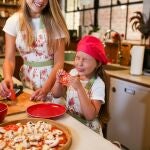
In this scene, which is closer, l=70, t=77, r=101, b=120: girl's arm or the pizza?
the pizza

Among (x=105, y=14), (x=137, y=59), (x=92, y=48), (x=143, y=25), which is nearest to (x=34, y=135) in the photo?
(x=92, y=48)

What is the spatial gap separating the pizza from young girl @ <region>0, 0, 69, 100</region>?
0.52 m

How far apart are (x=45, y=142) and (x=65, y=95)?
691mm

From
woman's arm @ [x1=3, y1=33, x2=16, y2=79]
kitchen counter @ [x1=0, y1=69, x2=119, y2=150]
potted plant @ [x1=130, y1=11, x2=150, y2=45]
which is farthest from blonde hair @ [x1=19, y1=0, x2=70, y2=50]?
potted plant @ [x1=130, y1=11, x2=150, y2=45]

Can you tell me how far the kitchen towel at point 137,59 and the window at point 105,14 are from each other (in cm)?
75

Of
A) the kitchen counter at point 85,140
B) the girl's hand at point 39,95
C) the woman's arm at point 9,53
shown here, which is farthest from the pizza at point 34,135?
the woman's arm at point 9,53

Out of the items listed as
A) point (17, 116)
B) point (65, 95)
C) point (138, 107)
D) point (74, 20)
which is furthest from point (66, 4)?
point (17, 116)

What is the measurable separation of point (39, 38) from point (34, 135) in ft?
2.70

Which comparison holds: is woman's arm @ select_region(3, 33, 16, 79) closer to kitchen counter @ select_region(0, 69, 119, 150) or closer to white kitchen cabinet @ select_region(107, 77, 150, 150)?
kitchen counter @ select_region(0, 69, 119, 150)

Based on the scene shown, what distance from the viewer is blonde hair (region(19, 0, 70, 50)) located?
1.49 metres

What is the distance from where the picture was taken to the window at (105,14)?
3.26 meters

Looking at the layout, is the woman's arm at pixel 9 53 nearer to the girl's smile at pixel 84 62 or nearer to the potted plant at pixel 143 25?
the girl's smile at pixel 84 62

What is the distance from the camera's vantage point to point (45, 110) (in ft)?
3.74

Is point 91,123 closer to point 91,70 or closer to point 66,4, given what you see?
point 91,70
